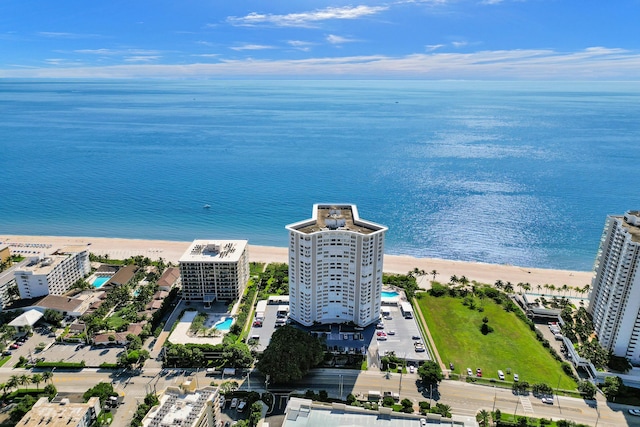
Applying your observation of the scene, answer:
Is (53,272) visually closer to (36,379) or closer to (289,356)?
(36,379)

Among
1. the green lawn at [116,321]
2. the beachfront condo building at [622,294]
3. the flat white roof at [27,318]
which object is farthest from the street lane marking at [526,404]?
the flat white roof at [27,318]

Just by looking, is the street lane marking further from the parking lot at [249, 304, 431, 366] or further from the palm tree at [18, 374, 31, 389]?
the palm tree at [18, 374, 31, 389]

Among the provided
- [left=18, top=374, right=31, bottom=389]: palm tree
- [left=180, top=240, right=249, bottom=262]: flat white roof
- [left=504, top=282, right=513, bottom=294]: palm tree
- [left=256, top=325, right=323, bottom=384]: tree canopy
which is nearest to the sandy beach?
[left=504, top=282, right=513, bottom=294]: palm tree

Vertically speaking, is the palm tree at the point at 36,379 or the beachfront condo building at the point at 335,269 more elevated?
the beachfront condo building at the point at 335,269

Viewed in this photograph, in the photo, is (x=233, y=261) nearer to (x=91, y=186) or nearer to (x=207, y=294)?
(x=207, y=294)

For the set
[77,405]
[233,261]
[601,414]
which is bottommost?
[601,414]

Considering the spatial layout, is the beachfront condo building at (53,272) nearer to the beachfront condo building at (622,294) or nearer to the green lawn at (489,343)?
the green lawn at (489,343)

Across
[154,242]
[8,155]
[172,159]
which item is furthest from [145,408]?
[8,155]

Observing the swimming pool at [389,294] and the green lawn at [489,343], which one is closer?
the green lawn at [489,343]
